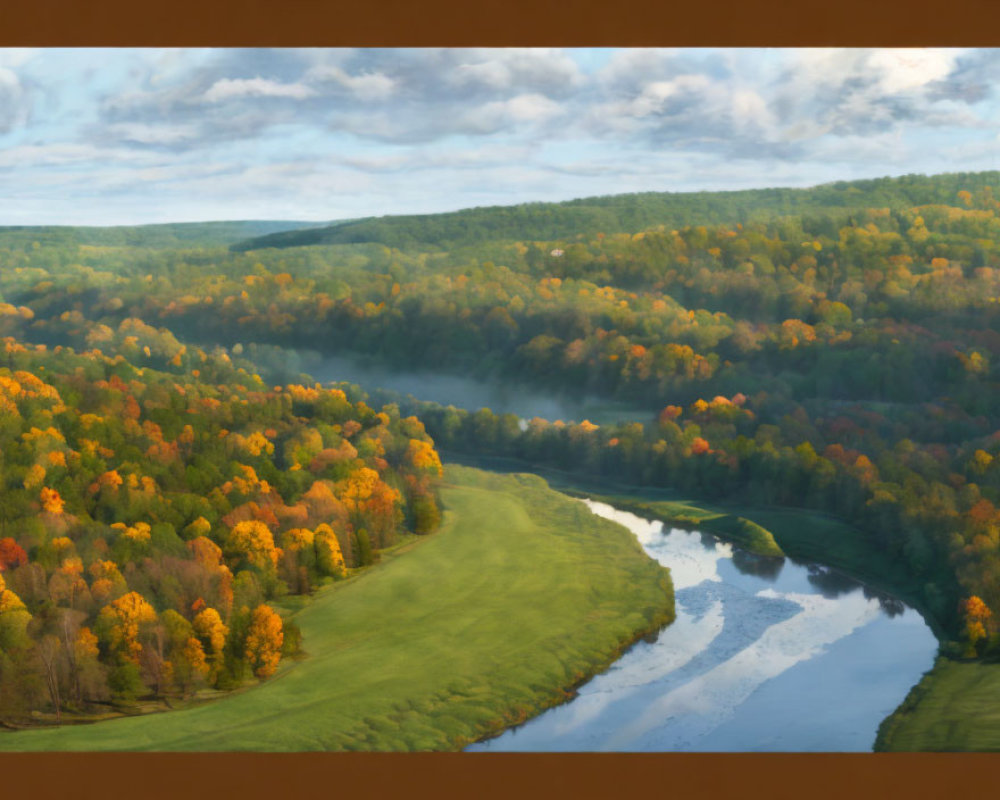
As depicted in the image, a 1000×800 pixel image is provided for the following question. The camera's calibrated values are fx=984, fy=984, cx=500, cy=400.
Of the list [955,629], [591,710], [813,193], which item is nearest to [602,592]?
[591,710]

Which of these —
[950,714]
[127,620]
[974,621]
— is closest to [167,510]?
[127,620]

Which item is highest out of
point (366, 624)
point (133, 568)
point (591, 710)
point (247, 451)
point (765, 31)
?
point (765, 31)

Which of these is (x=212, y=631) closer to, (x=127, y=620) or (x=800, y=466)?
(x=127, y=620)

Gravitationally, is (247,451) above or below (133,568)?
above

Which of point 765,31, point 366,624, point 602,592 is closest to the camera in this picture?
point 765,31

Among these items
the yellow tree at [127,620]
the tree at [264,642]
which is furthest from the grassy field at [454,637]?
the yellow tree at [127,620]

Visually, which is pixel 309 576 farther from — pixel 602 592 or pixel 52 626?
pixel 602 592

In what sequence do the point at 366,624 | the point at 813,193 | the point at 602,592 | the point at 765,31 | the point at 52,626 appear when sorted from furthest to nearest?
the point at 813,193
the point at 602,592
the point at 366,624
the point at 52,626
the point at 765,31
